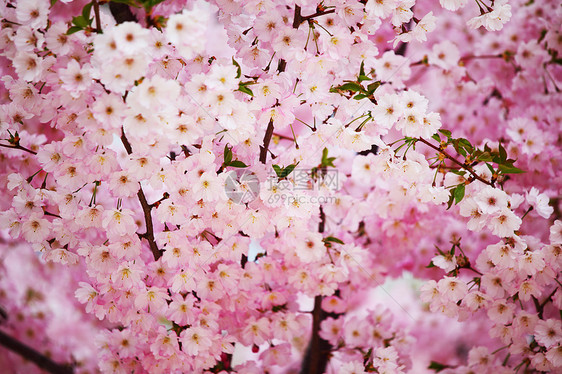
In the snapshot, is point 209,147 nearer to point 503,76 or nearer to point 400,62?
point 400,62

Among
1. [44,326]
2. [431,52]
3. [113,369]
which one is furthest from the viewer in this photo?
[44,326]

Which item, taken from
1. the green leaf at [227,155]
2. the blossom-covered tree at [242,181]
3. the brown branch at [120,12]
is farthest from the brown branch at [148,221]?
the brown branch at [120,12]

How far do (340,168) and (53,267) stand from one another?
7.00 ft

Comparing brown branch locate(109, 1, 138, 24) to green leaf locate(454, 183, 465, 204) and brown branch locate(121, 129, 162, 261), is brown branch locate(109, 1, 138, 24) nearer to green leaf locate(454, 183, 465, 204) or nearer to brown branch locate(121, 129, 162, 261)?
brown branch locate(121, 129, 162, 261)

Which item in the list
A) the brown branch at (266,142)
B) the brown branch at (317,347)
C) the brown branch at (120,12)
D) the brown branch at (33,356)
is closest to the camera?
the brown branch at (266,142)

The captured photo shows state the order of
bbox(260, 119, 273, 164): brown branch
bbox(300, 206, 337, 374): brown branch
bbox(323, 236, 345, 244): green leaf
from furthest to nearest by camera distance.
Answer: bbox(300, 206, 337, 374): brown branch
bbox(323, 236, 345, 244): green leaf
bbox(260, 119, 273, 164): brown branch

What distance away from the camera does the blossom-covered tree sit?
1.19 metres

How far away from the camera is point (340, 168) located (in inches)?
80.0

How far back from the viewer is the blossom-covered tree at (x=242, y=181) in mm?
1194

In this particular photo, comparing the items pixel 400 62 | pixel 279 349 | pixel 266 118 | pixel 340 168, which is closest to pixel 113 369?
pixel 279 349

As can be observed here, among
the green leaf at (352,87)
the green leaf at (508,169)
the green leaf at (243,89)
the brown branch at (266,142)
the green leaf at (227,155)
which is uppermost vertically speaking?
the green leaf at (243,89)

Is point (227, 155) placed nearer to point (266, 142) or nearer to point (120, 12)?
point (266, 142)

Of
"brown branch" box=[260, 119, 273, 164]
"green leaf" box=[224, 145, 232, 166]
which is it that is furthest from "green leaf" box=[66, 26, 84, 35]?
"brown branch" box=[260, 119, 273, 164]

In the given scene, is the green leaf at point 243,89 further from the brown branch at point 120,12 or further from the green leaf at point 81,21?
the brown branch at point 120,12
